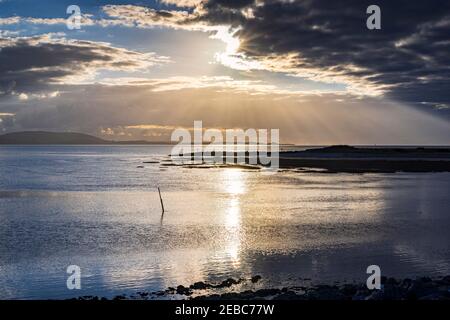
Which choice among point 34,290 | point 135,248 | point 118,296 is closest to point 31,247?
point 135,248

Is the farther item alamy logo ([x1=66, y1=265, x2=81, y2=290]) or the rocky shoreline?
alamy logo ([x1=66, y1=265, x2=81, y2=290])

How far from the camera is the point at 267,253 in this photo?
22203mm

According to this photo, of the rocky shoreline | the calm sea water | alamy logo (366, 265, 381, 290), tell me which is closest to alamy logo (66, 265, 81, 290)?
the calm sea water

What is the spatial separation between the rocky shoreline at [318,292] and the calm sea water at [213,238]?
3.06 feet

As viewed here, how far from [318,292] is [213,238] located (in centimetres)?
1154

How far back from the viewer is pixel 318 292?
15.4m

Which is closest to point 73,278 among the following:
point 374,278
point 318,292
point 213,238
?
point 318,292

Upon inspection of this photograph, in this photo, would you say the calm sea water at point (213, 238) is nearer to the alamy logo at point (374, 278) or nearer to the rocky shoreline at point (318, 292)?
the alamy logo at point (374, 278)

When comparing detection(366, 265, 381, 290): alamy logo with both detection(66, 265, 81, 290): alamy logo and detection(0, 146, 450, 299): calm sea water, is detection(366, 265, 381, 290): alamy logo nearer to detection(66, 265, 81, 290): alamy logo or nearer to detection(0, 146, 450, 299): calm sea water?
detection(0, 146, 450, 299): calm sea water

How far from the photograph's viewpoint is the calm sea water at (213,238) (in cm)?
1853

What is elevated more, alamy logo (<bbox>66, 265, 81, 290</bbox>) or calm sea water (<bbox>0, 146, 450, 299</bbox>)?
alamy logo (<bbox>66, 265, 81, 290</bbox>)

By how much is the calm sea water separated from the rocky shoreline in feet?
3.06

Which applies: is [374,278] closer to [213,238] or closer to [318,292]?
[318,292]

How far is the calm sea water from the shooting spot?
60.8 ft
